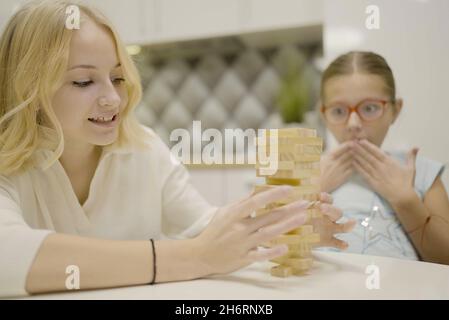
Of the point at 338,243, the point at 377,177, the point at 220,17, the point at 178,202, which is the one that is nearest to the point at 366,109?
the point at 377,177

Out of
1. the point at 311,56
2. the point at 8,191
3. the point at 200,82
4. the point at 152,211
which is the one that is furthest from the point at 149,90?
the point at 8,191

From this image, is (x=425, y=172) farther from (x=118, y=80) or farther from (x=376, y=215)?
(x=118, y=80)

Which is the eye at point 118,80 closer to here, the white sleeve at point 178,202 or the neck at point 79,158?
the neck at point 79,158

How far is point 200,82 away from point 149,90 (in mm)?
279

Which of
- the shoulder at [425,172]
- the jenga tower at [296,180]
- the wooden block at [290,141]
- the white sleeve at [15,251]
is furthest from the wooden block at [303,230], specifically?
the white sleeve at [15,251]

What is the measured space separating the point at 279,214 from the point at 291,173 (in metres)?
0.05

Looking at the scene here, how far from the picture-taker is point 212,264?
22.9 inches

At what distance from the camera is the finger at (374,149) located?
0.69 m

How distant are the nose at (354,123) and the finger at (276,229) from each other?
0.23m

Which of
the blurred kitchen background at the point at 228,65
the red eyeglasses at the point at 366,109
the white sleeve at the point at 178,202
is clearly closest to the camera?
the red eyeglasses at the point at 366,109

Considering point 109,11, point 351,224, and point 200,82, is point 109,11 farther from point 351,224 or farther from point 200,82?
point 200,82

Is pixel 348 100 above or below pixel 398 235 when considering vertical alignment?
above

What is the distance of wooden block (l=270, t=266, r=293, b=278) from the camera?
1.90 feet

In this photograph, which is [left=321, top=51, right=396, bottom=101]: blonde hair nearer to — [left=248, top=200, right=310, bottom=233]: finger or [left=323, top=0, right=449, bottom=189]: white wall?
[left=323, top=0, right=449, bottom=189]: white wall
